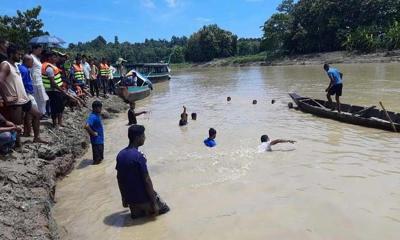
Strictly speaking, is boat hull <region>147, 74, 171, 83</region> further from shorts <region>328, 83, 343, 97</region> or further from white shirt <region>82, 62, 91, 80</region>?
shorts <region>328, 83, 343, 97</region>

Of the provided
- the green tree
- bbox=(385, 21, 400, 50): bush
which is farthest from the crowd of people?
bbox=(385, 21, 400, 50): bush

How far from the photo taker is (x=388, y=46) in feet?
175

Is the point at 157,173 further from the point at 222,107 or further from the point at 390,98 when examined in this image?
the point at 390,98

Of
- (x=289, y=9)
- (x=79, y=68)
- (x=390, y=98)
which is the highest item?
(x=289, y=9)

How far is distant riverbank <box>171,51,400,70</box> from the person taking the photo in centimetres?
5078

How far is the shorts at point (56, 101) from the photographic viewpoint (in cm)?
989

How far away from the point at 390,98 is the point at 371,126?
7911 millimetres

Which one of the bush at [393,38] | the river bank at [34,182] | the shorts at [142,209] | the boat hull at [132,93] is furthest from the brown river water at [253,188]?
the bush at [393,38]

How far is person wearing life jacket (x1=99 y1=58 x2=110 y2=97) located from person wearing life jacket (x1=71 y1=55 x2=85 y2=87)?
3.96 metres

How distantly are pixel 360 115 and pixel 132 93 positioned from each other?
1283 centimetres

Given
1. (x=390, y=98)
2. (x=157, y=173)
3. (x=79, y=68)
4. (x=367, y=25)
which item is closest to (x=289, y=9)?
(x=367, y=25)

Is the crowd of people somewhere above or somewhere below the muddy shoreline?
above

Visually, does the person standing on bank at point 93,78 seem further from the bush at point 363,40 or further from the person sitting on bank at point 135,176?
the bush at point 363,40

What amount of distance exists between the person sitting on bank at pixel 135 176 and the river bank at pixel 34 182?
110 cm
